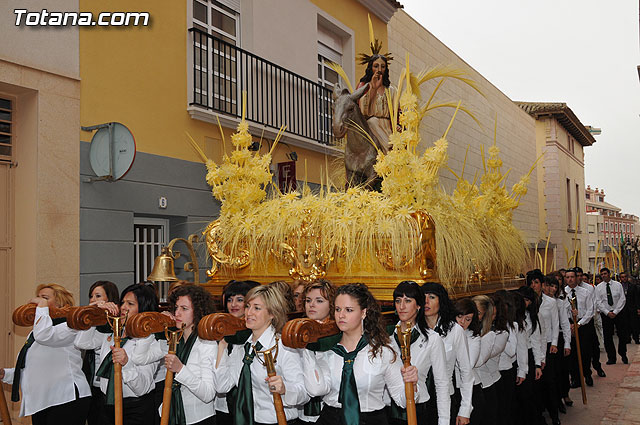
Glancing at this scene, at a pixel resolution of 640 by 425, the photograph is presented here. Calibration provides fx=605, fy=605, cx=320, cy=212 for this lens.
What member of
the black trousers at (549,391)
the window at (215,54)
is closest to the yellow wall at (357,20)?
the window at (215,54)

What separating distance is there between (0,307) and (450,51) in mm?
14088

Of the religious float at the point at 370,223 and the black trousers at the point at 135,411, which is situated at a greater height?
the religious float at the point at 370,223

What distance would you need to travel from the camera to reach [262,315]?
333 centimetres

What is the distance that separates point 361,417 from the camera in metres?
3.10

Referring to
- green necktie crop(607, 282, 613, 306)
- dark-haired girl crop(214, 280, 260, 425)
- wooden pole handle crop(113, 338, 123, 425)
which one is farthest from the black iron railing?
green necktie crop(607, 282, 613, 306)

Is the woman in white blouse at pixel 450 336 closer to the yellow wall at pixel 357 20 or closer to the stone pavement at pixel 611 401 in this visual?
the stone pavement at pixel 611 401

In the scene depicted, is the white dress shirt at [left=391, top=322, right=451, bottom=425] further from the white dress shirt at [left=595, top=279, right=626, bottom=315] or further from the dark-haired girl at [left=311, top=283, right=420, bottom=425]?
the white dress shirt at [left=595, top=279, right=626, bottom=315]

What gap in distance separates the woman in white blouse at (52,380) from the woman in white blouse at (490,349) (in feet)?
9.48

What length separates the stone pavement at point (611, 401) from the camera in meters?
6.98

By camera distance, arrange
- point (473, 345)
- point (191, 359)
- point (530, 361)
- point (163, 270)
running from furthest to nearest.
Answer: point (530, 361) < point (163, 270) < point (473, 345) < point (191, 359)

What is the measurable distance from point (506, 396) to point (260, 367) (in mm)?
3039

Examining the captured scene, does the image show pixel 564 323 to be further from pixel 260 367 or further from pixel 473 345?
pixel 260 367

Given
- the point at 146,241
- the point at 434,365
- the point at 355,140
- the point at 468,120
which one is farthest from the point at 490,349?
the point at 468,120

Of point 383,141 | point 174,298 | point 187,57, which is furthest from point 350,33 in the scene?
point 174,298
